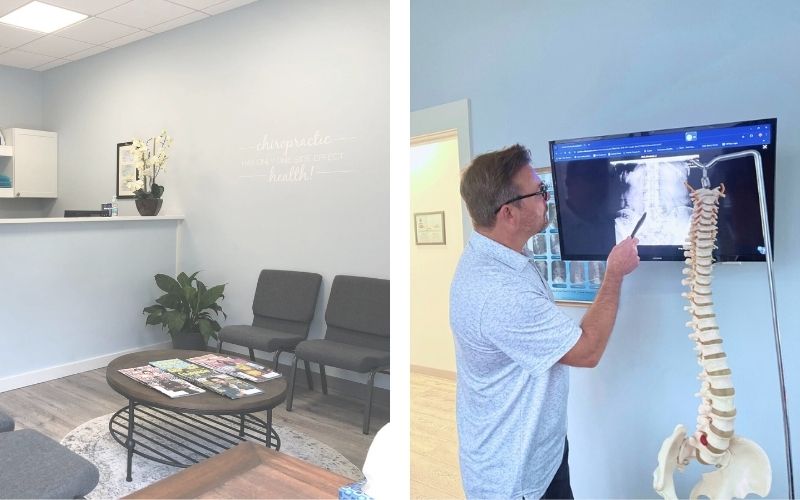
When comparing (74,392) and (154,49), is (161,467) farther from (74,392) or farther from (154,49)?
(154,49)

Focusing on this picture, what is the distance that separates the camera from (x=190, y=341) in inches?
57.7

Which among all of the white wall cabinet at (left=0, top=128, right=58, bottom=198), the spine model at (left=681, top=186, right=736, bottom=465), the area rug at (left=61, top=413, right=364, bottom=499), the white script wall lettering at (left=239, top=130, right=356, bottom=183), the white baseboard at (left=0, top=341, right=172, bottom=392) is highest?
the white wall cabinet at (left=0, top=128, right=58, bottom=198)

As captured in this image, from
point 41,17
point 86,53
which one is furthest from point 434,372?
point 86,53

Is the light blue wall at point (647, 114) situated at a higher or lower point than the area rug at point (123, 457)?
higher

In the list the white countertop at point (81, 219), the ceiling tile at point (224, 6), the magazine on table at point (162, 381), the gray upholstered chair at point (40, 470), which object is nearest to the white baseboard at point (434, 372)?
the gray upholstered chair at point (40, 470)

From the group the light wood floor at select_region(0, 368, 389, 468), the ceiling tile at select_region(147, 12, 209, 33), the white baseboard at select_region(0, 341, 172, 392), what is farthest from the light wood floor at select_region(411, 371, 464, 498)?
the ceiling tile at select_region(147, 12, 209, 33)

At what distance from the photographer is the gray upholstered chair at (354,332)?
1.40m

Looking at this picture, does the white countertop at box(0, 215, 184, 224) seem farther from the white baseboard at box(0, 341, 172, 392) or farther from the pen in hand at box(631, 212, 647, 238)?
the pen in hand at box(631, 212, 647, 238)

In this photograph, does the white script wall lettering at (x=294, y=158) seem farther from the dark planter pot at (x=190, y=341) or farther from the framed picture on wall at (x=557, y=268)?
the framed picture on wall at (x=557, y=268)

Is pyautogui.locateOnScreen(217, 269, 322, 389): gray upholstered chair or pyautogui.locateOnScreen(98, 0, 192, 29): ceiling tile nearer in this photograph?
pyautogui.locateOnScreen(217, 269, 322, 389): gray upholstered chair

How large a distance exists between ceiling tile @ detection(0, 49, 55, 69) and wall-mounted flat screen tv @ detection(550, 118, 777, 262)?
274 cm

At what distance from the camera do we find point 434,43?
0.41 meters

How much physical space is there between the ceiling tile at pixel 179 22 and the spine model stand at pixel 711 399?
75.0 inches

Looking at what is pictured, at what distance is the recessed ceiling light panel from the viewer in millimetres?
1919
